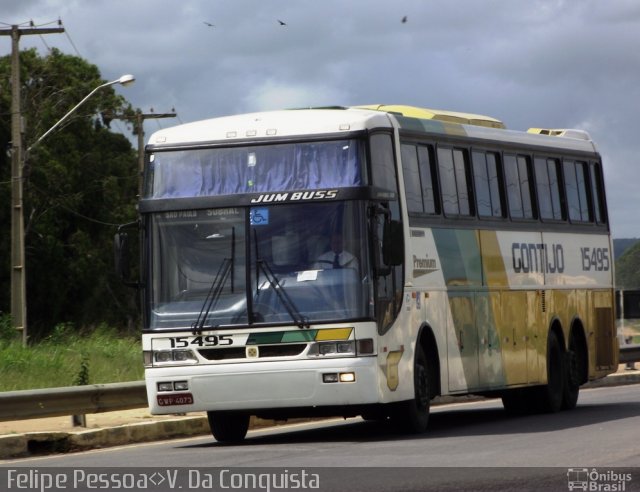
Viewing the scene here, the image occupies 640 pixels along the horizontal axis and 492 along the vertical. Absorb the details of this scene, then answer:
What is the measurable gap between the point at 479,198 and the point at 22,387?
7189 mm

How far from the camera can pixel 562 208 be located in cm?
2164

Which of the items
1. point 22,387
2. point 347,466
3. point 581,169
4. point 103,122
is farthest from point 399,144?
point 103,122

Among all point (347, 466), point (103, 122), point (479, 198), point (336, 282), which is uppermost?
point (103, 122)

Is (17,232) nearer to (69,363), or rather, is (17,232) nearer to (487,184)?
(69,363)

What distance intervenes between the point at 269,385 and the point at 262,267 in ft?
3.82

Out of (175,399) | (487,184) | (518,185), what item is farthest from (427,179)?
(175,399)

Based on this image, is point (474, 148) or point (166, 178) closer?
point (166, 178)

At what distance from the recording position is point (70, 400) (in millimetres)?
17281

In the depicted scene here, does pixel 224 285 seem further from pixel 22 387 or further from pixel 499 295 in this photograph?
pixel 22 387

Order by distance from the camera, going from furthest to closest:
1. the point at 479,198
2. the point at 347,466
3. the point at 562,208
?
1. the point at 562,208
2. the point at 479,198
3. the point at 347,466

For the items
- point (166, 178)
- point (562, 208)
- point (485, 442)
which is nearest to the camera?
point (485, 442)

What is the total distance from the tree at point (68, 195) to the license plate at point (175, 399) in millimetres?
34210

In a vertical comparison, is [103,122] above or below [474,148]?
above

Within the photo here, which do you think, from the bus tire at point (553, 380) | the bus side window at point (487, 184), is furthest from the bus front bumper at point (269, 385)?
the bus tire at point (553, 380)
